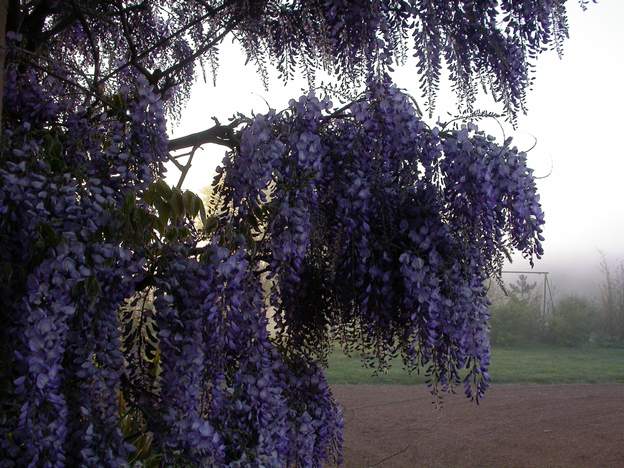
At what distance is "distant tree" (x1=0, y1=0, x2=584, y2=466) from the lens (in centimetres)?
191

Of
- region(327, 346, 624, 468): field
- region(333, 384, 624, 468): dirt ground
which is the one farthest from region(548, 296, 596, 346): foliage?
region(333, 384, 624, 468): dirt ground

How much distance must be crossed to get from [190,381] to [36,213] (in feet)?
2.00

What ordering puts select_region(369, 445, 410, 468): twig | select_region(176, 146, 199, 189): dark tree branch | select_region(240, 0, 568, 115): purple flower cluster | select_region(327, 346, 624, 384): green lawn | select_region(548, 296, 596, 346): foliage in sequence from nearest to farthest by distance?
select_region(240, 0, 568, 115): purple flower cluster < select_region(176, 146, 199, 189): dark tree branch < select_region(369, 445, 410, 468): twig < select_region(327, 346, 624, 384): green lawn < select_region(548, 296, 596, 346): foliage

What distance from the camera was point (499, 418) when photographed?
8562mm

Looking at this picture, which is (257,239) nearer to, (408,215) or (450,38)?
(408,215)

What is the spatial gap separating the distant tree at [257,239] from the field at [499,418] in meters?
4.58

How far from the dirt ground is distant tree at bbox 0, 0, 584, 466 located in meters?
4.44

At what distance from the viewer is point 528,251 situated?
243cm

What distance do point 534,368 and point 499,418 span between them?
291cm

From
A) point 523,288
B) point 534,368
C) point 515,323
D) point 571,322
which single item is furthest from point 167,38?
point 571,322

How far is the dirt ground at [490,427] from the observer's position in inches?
277

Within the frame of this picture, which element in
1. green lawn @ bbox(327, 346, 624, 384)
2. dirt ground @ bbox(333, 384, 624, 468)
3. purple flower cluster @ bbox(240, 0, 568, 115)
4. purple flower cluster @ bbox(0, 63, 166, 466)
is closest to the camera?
purple flower cluster @ bbox(0, 63, 166, 466)

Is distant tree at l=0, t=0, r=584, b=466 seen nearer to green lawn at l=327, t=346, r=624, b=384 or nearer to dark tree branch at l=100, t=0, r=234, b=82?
dark tree branch at l=100, t=0, r=234, b=82

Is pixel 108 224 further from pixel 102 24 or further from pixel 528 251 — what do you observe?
pixel 102 24
